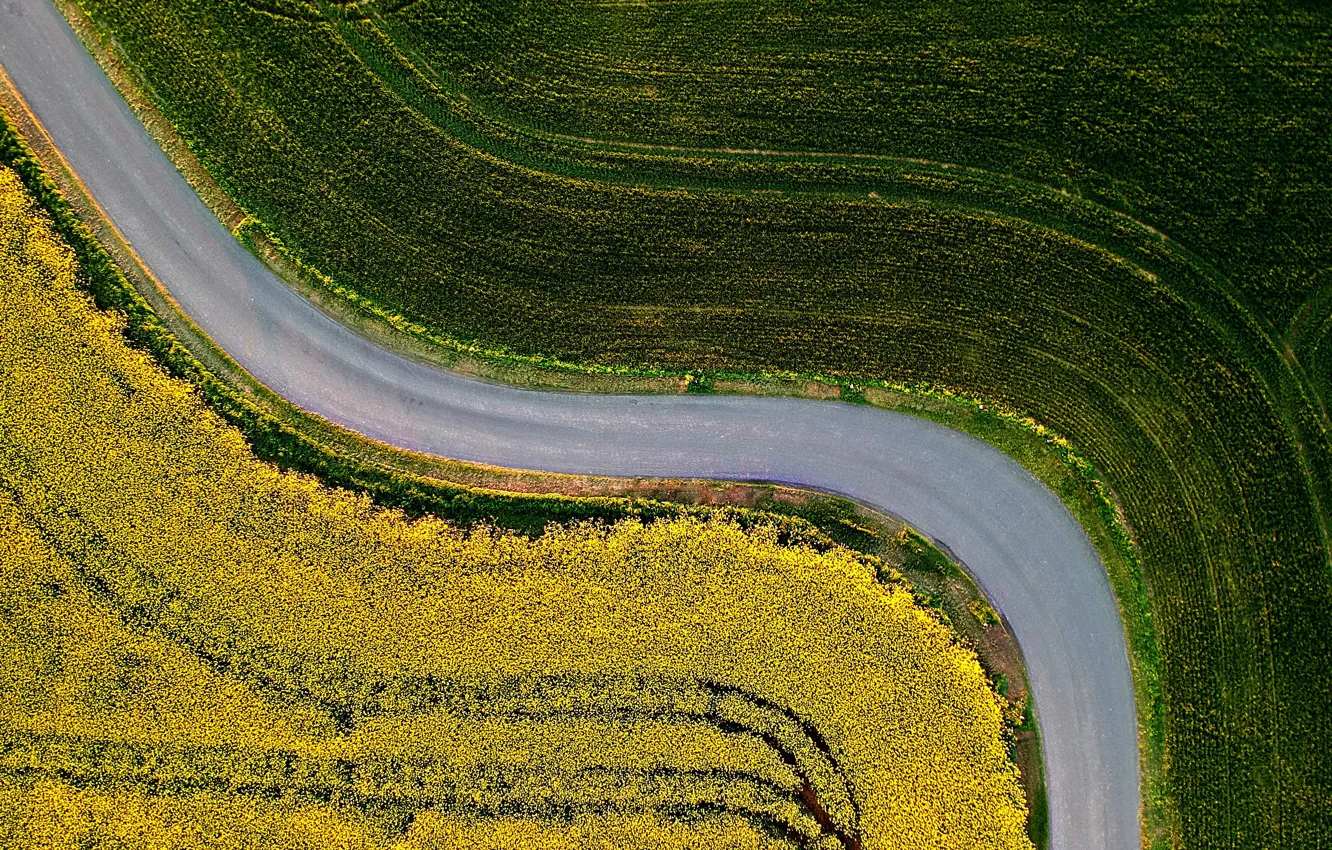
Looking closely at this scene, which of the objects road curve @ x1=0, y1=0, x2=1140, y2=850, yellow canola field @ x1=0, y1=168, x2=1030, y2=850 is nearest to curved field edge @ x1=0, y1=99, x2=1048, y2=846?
road curve @ x1=0, y1=0, x2=1140, y2=850

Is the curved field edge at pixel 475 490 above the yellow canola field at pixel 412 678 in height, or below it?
above

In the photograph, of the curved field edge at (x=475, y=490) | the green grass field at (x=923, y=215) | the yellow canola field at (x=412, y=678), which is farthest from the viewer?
the curved field edge at (x=475, y=490)

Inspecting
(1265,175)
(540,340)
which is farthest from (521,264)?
(1265,175)

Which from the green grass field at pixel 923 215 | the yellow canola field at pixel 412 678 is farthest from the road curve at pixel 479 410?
the yellow canola field at pixel 412 678

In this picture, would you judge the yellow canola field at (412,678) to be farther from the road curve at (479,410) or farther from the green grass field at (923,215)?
the green grass field at (923,215)

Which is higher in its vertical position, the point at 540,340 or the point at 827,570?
the point at 540,340

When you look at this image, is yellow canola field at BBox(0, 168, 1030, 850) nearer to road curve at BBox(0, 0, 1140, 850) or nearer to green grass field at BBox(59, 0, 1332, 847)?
road curve at BBox(0, 0, 1140, 850)

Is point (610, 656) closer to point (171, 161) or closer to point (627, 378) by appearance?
point (627, 378)
